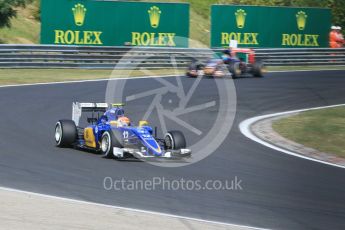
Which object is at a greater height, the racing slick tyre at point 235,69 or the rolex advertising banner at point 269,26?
the rolex advertising banner at point 269,26

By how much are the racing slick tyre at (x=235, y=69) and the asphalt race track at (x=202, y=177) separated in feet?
28.1

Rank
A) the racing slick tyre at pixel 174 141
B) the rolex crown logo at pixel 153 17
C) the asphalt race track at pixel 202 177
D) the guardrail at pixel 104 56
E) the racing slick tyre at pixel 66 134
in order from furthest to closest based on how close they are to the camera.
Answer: the rolex crown logo at pixel 153 17 < the guardrail at pixel 104 56 < the racing slick tyre at pixel 66 134 < the racing slick tyre at pixel 174 141 < the asphalt race track at pixel 202 177

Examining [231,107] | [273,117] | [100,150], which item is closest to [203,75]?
[231,107]

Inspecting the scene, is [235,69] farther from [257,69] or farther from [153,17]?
[153,17]

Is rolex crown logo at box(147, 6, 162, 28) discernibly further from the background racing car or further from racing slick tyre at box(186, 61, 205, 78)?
racing slick tyre at box(186, 61, 205, 78)

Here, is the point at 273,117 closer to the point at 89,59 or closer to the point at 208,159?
the point at 208,159

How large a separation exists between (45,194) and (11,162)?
226 centimetres

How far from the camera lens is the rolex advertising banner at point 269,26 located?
103 feet

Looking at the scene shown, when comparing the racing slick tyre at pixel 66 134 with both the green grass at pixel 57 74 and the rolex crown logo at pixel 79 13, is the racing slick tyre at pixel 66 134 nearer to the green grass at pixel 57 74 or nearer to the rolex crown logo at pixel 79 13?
the green grass at pixel 57 74

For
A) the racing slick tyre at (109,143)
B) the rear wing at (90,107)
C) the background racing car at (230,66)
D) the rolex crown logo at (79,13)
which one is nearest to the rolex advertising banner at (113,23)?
the rolex crown logo at (79,13)

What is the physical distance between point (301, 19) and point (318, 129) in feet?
63.1

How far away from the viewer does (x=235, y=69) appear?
25.4 meters

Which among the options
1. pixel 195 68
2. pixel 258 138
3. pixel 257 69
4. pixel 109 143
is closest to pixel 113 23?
pixel 195 68

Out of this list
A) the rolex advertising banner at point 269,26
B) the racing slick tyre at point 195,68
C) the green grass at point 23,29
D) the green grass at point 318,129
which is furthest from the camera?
the green grass at point 23,29
